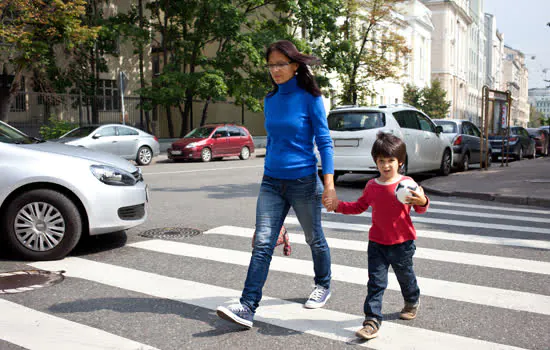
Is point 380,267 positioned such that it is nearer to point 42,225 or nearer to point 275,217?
point 275,217

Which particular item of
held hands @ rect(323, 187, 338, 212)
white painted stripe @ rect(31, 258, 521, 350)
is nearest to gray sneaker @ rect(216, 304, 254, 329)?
white painted stripe @ rect(31, 258, 521, 350)

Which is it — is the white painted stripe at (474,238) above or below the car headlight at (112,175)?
below

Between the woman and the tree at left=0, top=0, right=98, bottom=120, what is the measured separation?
1732 centimetres

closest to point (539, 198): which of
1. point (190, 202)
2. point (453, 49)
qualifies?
point (190, 202)

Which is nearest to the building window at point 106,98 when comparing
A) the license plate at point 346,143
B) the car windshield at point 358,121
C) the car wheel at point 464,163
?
the car wheel at point 464,163

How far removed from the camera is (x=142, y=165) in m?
21.6

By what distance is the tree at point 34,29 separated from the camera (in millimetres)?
19281

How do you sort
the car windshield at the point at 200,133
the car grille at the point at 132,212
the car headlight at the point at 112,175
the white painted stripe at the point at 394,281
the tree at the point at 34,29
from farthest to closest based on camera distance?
the car windshield at the point at 200,133
the tree at the point at 34,29
the car grille at the point at 132,212
the car headlight at the point at 112,175
the white painted stripe at the point at 394,281

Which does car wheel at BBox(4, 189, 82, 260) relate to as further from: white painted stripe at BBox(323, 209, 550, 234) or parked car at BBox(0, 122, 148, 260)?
white painted stripe at BBox(323, 209, 550, 234)

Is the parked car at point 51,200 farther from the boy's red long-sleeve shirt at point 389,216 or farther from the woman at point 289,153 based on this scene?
the boy's red long-sleeve shirt at point 389,216

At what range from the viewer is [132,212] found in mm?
6340

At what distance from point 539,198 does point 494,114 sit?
796cm

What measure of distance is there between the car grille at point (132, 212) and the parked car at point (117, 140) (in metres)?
12.8

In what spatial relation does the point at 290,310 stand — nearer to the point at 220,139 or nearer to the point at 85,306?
the point at 85,306
